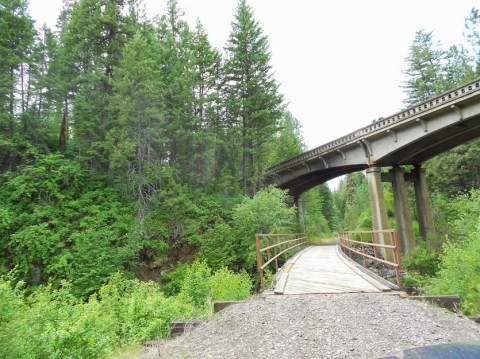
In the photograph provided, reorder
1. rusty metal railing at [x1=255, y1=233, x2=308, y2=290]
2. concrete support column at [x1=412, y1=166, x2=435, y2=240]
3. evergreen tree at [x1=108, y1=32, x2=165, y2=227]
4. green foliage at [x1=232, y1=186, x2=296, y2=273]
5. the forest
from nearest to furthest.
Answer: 1. rusty metal railing at [x1=255, y1=233, x2=308, y2=290]
2. the forest
3. evergreen tree at [x1=108, y1=32, x2=165, y2=227]
4. green foliage at [x1=232, y1=186, x2=296, y2=273]
5. concrete support column at [x1=412, y1=166, x2=435, y2=240]

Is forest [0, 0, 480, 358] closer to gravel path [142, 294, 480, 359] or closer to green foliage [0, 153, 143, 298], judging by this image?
green foliage [0, 153, 143, 298]

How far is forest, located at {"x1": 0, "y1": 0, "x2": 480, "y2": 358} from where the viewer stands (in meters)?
13.8

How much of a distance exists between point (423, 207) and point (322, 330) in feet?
93.3

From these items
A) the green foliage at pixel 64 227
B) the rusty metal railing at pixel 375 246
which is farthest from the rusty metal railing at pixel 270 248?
the green foliage at pixel 64 227

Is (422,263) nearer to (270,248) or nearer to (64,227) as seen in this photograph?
(270,248)

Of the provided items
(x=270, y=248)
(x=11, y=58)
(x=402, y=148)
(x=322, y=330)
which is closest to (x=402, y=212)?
(x=402, y=148)

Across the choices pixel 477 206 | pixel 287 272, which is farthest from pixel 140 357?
pixel 477 206

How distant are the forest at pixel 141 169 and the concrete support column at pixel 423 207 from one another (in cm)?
167

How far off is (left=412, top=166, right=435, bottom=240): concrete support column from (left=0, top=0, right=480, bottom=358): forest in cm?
167

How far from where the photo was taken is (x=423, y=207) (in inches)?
Answer: 1116

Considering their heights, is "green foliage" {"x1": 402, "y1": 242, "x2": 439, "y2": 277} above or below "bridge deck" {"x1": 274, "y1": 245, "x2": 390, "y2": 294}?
below

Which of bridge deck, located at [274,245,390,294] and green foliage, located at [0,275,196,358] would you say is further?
bridge deck, located at [274,245,390,294]

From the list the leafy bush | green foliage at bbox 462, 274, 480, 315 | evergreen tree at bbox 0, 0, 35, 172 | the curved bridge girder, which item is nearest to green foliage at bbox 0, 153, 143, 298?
evergreen tree at bbox 0, 0, 35, 172

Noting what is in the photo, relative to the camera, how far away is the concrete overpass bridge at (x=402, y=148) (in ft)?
→ 63.5
